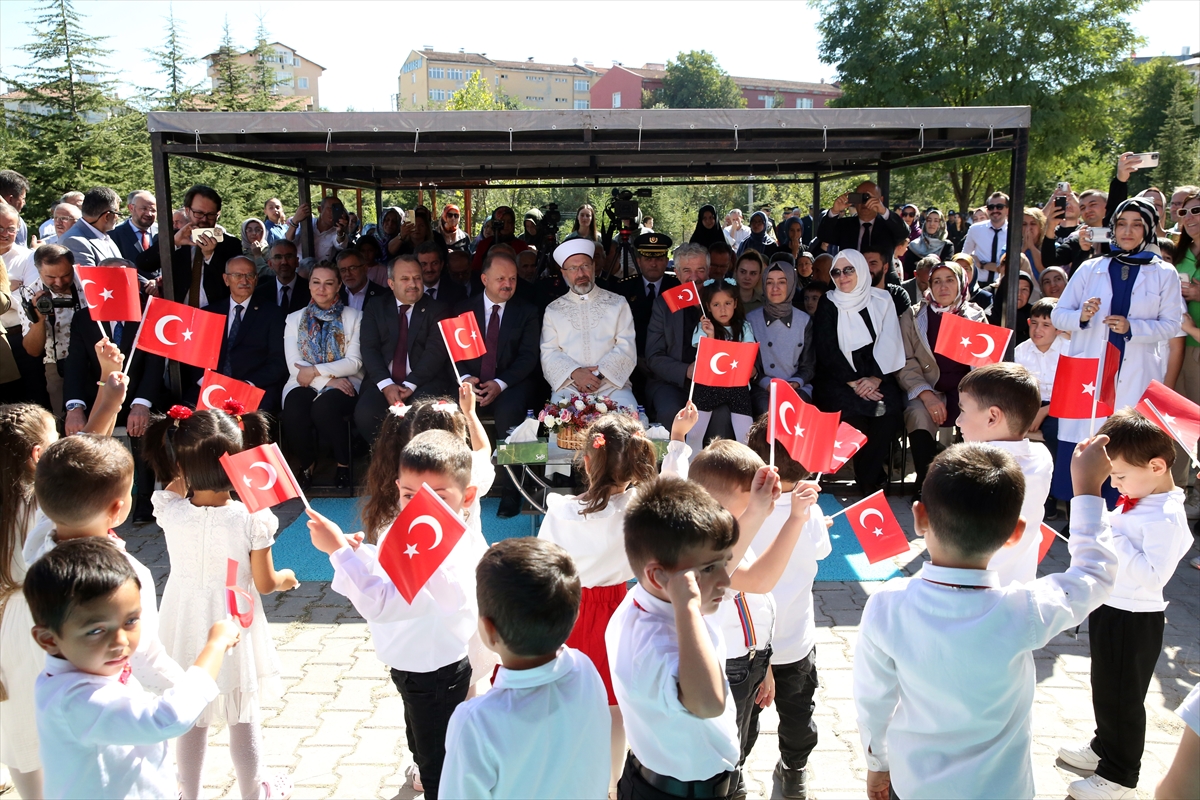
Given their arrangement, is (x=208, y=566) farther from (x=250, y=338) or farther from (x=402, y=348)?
(x=250, y=338)

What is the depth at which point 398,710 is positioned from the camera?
12.2ft

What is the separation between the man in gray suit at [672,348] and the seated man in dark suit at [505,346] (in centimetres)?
88

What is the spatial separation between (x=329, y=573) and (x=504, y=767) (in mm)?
3789

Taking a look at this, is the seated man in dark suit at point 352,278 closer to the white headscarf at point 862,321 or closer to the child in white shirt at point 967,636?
the white headscarf at point 862,321

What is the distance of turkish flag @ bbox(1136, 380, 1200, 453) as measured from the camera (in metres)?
2.69

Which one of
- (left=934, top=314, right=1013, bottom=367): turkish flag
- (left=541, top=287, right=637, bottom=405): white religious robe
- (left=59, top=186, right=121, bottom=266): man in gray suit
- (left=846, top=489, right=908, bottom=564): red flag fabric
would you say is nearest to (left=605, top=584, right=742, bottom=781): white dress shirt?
(left=846, top=489, right=908, bottom=564): red flag fabric

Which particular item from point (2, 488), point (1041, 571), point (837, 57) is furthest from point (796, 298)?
point (837, 57)

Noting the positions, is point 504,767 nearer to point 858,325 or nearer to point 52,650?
point 52,650

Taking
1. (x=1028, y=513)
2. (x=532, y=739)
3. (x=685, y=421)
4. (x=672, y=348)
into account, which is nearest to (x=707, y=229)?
(x=672, y=348)

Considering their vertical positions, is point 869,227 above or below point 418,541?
above

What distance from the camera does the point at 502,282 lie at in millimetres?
6715

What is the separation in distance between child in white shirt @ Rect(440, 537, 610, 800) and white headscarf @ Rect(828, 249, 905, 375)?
5.13 metres

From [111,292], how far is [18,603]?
87.9 inches

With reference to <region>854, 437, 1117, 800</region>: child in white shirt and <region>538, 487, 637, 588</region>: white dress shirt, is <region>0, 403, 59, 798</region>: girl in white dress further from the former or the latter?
<region>854, 437, 1117, 800</region>: child in white shirt
